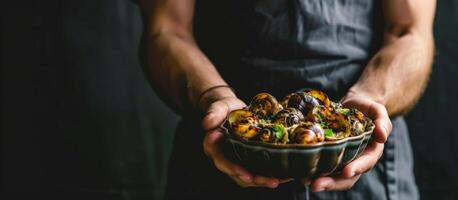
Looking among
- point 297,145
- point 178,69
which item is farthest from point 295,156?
point 178,69

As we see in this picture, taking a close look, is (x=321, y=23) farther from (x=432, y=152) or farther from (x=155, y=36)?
(x=432, y=152)

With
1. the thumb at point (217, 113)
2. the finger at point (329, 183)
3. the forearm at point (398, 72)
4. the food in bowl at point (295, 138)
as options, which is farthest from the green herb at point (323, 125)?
the forearm at point (398, 72)

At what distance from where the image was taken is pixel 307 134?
842 millimetres

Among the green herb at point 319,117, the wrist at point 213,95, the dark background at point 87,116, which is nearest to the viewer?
the green herb at point 319,117

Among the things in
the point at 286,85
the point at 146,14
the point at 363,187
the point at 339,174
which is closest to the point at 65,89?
the point at 146,14

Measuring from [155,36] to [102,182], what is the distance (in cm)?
101

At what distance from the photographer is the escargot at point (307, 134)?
2.76ft

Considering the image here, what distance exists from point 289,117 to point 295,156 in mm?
86

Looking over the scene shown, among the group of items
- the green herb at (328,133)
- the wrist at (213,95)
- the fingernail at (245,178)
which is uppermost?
the green herb at (328,133)

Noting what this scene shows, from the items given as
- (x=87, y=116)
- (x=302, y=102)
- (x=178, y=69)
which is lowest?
(x=87, y=116)

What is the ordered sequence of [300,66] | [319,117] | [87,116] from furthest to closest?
1. [87,116]
2. [300,66]
3. [319,117]

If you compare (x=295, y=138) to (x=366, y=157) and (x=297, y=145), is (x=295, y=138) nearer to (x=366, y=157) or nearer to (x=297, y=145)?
(x=297, y=145)

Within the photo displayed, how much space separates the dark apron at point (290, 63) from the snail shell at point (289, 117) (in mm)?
350

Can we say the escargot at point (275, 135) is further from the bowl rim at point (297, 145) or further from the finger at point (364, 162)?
the finger at point (364, 162)
